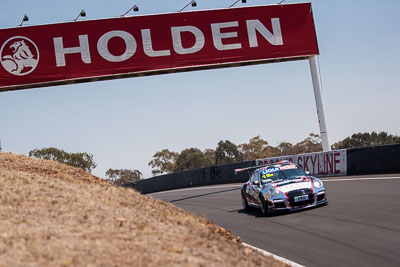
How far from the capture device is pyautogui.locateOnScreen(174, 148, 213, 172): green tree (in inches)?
2997

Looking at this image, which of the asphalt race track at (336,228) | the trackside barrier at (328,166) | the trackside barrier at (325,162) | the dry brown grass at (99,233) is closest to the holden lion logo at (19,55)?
the asphalt race track at (336,228)

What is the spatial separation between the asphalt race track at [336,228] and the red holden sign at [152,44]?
11.7 m

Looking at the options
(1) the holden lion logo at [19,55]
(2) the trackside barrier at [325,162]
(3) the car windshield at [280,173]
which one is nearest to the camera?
(3) the car windshield at [280,173]

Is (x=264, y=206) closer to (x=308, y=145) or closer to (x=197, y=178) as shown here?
(x=197, y=178)

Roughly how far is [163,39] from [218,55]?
3099mm

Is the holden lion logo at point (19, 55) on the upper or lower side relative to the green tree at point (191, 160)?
upper

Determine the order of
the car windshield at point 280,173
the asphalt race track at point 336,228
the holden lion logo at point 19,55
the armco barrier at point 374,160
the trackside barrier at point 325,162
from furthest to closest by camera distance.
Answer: the holden lion logo at point 19,55
the trackside barrier at point 325,162
the armco barrier at point 374,160
the car windshield at point 280,173
the asphalt race track at point 336,228

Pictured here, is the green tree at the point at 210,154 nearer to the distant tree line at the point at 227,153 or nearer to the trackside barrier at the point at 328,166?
the distant tree line at the point at 227,153


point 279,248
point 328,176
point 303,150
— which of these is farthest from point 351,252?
point 303,150

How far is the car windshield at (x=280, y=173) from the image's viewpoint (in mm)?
14922

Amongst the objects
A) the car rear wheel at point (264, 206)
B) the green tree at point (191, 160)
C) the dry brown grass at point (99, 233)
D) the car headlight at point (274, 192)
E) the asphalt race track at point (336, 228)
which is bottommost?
the asphalt race track at point (336, 228)

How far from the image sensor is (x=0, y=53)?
84.7 feet

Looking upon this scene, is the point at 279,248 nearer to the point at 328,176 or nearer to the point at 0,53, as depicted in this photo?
the point at 328,176

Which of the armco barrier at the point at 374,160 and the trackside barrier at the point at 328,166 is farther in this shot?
the trackside barrier at the point at 328,166
